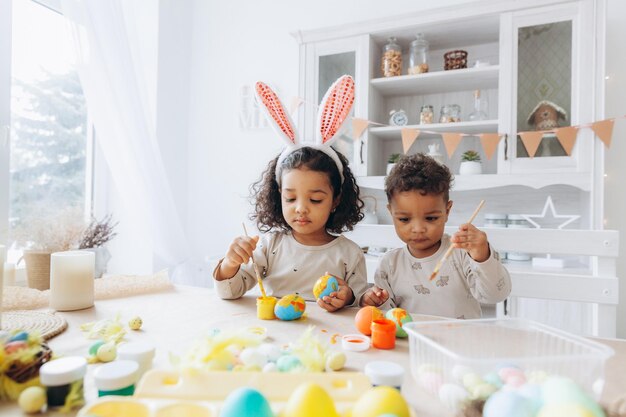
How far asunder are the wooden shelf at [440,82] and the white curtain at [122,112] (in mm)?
1204

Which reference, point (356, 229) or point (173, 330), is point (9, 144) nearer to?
point (173, 330)

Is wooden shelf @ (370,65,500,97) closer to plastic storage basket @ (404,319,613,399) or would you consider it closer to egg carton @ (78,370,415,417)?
plastic storage basket @ (404,319,613,399)

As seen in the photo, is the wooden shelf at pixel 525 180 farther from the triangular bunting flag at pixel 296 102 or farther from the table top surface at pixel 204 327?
the table top surface at pixel 204 327

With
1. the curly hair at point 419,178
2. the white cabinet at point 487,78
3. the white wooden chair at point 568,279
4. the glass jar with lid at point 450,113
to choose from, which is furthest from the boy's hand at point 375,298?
the glass jar with lid at point 450,113

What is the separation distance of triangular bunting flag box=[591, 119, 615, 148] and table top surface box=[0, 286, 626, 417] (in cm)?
126

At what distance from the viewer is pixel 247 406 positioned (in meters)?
0.35

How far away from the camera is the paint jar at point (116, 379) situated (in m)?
0.42

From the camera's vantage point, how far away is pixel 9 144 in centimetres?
157

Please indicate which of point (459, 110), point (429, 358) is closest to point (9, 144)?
point (429, 358)

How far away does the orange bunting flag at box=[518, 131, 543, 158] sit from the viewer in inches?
68.4

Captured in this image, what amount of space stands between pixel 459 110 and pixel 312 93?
0.79 meters

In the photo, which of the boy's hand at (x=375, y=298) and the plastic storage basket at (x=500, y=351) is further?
the boy's hand at (x=375, y=298)

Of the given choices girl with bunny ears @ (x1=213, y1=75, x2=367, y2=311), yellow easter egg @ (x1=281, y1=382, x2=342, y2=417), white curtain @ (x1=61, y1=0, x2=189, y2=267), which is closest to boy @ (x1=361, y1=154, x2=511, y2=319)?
girl with bunny ears @ (x1=213, y1=75, x2=367, y2=311)

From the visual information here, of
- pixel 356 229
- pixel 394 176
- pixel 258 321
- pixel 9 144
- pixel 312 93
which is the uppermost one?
pixel 312 93
